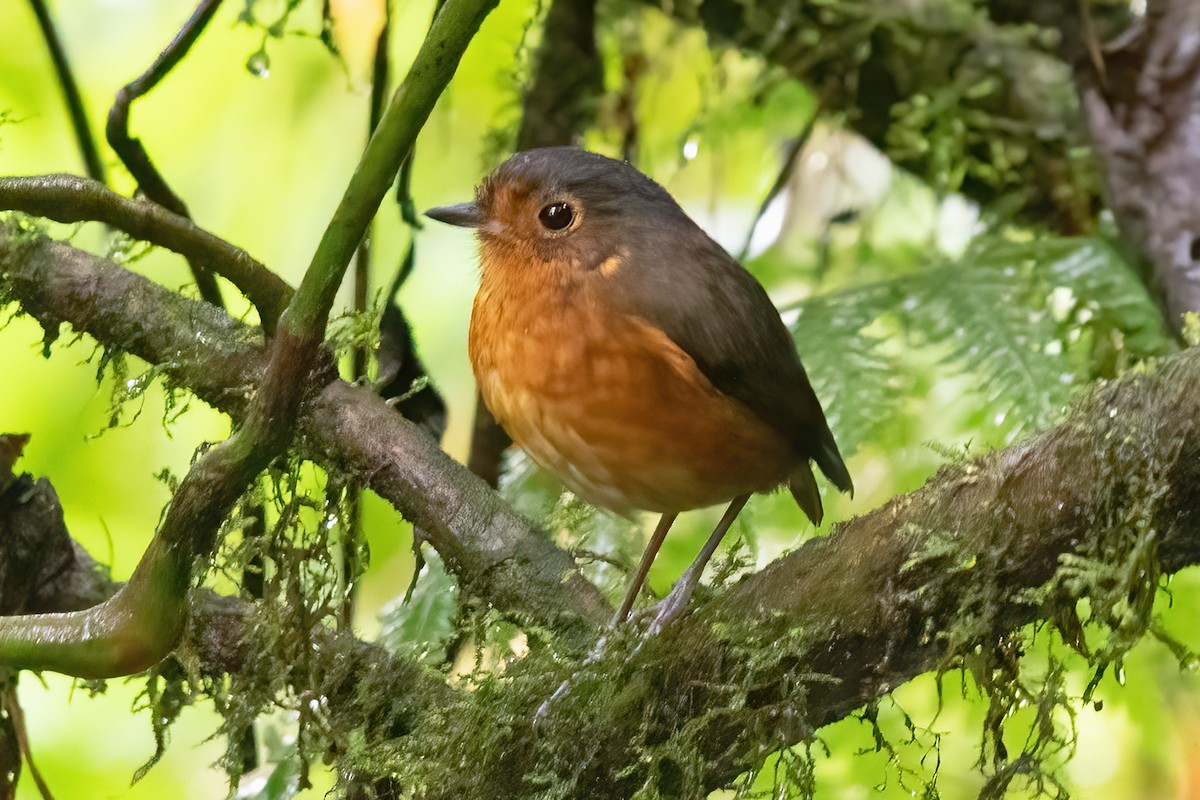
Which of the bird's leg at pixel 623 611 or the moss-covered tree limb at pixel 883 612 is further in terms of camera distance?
the bird's leg at pixel 623 611

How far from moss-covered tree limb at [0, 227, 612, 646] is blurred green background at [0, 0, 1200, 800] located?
0.19 meters

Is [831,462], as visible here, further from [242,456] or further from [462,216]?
[242,456]

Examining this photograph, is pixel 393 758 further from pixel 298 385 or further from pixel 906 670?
pixel 906 670

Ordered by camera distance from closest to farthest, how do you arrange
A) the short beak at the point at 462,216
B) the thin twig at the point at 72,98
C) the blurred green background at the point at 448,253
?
the short beak at the point at 462,216
the thin twig at the point at 72,98
the blurred green background at the point at 448,253

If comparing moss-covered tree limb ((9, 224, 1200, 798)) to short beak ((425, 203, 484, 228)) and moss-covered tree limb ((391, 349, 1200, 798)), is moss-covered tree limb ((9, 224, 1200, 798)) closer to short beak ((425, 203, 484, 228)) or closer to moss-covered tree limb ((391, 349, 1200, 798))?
moss-covered tree limb ((391, 349, 1200, 798))

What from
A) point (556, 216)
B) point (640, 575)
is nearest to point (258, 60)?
point (556, 216)

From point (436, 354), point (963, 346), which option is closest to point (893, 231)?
point (963, 346)

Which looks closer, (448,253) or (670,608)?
(670,608)

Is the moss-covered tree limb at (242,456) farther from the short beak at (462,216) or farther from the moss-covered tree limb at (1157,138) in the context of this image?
the moss-covered tree limb at (1157,138)

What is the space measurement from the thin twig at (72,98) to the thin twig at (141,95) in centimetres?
32

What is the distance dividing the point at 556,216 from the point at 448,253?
88 centimetres

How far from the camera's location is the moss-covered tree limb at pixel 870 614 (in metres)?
1.05

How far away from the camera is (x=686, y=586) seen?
143cm

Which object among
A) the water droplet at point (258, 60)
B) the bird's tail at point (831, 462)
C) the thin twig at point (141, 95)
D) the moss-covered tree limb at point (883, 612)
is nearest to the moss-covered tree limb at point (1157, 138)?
the bird's tail at point (831, 462)
